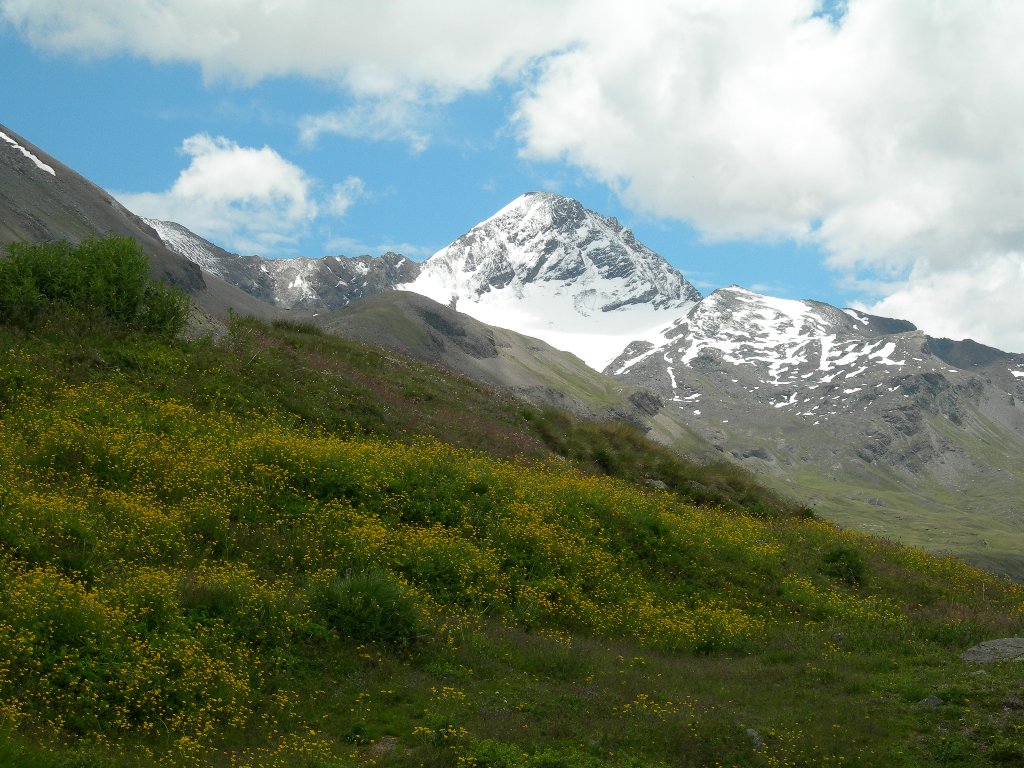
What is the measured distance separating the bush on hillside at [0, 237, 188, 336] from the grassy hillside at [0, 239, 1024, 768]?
30.6 inches

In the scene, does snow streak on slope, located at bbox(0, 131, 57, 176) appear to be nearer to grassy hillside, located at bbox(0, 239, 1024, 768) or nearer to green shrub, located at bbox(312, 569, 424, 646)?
grassy hillside, located at bbox(0, 239, 1024, 768)

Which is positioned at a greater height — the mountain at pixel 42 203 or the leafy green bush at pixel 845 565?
the mountain at pixel 42 203

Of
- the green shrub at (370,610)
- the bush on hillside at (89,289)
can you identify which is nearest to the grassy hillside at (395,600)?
the green shrub at (370,610)

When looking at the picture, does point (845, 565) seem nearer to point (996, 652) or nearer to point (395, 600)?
point (996, 652)

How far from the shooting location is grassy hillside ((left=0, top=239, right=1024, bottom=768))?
12.2m

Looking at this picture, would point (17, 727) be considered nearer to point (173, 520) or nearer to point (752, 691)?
point (173, 520)

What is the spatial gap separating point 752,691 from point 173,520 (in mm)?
11383

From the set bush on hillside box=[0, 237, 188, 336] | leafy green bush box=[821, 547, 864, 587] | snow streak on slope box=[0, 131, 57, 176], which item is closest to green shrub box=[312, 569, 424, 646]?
leafy green bush box=[821, 547, 864, 587]

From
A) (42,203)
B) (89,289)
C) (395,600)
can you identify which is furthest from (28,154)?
(395,600)

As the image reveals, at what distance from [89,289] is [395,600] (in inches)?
722

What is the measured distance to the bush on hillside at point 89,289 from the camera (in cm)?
2680

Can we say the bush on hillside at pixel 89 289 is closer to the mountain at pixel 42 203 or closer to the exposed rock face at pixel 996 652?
the exposed rock face at pixel 996 652

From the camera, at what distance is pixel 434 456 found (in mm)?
24125

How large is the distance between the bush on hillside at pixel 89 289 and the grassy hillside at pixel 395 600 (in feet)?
2.55
